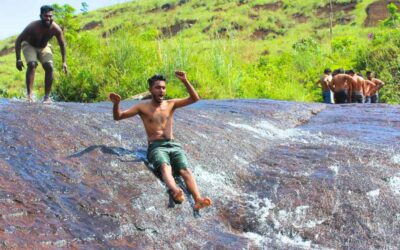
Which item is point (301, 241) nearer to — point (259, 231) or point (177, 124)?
point (259, 231)

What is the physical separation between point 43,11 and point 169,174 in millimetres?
3319

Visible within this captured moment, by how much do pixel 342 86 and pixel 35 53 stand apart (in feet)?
24.4

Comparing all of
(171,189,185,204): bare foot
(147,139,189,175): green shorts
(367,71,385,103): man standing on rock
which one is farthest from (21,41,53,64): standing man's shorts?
(367,71,385,103): man standing on rock

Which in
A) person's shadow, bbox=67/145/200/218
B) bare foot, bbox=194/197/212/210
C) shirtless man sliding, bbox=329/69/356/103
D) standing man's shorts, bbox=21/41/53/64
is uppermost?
standing man's shorts, bbox=21/41/53/64

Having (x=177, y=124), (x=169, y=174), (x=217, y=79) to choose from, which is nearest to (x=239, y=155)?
(x=177, y=124)

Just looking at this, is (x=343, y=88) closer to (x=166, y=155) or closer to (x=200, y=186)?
(x=200, y=186)

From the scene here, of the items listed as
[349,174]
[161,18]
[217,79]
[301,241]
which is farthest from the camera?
[161,18]

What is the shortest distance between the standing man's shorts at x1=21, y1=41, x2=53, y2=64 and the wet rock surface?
3.15 feet

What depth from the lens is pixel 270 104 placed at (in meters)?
10.3

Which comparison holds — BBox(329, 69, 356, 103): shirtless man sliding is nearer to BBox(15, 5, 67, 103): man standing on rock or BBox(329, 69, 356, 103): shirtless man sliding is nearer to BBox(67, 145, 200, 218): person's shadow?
BBox(15, 5, 67, 103): man standing on rock

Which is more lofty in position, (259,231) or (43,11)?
(43,11)

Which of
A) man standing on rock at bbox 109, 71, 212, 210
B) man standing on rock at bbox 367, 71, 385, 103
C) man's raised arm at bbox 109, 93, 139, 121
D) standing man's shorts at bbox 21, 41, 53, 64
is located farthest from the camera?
man standing on rock at bbox 367, 71, 385, 103

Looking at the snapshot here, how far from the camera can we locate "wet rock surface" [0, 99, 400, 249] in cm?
421

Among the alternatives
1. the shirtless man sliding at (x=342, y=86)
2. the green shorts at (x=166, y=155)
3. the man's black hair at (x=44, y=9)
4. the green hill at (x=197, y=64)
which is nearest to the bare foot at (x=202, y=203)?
the green shorts at (x=166, y=155)
